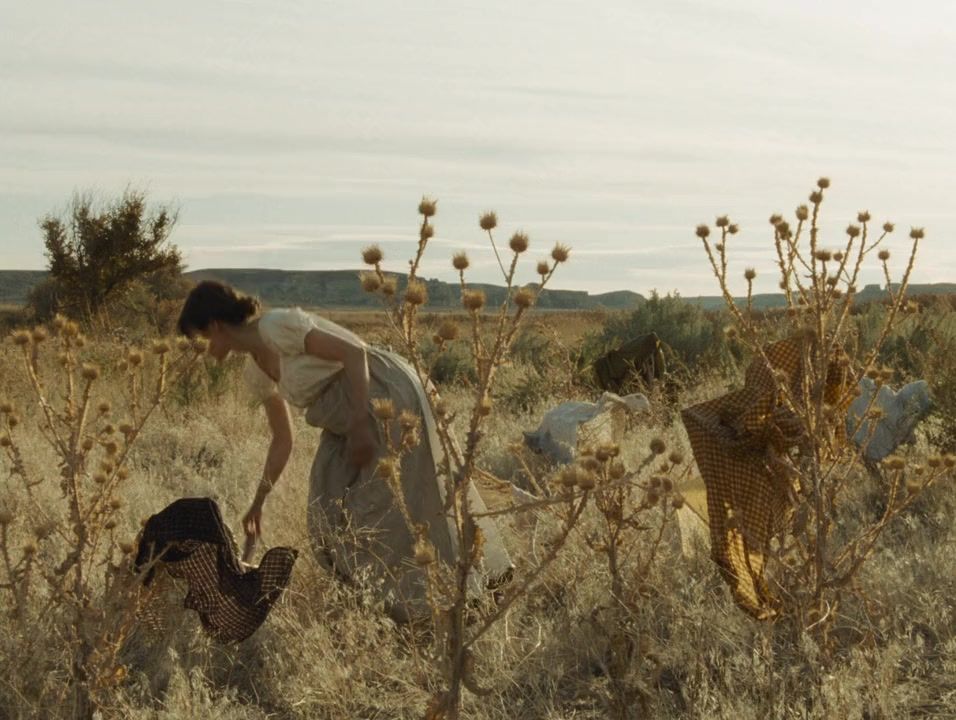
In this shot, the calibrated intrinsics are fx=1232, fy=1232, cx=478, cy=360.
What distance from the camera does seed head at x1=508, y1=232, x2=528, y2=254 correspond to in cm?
210

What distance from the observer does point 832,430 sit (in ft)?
10.5

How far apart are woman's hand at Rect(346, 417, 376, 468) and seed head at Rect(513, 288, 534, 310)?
2051mm

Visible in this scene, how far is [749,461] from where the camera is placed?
3.62 metres

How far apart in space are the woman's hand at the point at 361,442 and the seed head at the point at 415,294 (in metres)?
2.01

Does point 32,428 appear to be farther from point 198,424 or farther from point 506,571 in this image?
point 506,571

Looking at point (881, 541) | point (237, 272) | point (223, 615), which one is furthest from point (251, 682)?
point (237, 272)

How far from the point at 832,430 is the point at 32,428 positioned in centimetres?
586

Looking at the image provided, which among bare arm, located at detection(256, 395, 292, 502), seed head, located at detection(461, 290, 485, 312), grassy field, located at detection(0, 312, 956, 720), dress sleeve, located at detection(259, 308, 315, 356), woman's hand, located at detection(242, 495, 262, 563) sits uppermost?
seed head, located at detection(461, 290, 485, 312)

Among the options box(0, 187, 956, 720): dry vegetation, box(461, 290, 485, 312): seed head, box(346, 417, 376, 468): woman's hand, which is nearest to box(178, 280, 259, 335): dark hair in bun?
box(346, 417, 376, 468): woman's hand

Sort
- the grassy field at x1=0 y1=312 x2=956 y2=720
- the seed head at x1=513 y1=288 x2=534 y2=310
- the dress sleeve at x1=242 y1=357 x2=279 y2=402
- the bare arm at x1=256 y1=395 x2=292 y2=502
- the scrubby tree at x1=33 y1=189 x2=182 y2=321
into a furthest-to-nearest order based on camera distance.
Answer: the scrubby tree at x1=33 y1=189 x2=182 y2=321 → the dress sleeve at x1=242 y1=357 x2=279 y2=402 → the bare arm at x1=256 y1=395 x2=292 y2=502 → the grassy field at x1=0 y1=312 x2=956 y2=720 → the seed head at x1=513 y1=288 x2=534 y2=310

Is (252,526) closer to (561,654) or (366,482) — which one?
(366,482)

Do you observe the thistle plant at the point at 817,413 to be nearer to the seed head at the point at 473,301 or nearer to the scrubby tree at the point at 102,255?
the seed head at the point at 473,301

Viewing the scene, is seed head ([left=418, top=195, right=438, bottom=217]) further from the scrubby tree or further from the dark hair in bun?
the scrubby tree

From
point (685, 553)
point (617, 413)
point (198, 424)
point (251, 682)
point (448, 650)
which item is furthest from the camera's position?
point (198, 424)
